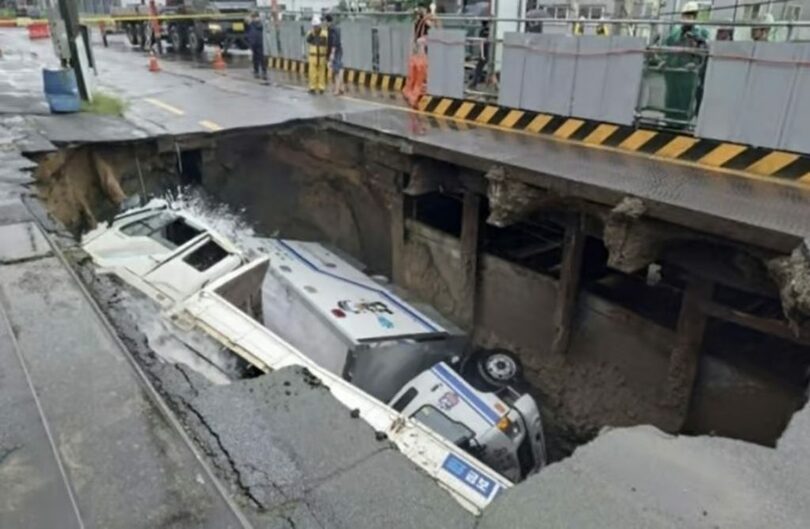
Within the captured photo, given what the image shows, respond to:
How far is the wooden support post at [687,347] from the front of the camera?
6.05 metres

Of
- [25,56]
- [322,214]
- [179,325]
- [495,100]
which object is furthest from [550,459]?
Result: [25,56]

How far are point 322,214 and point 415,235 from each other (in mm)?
3020

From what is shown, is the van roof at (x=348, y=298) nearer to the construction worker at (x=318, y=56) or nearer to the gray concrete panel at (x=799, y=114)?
the gray concrete panel at (x=799, y=114)

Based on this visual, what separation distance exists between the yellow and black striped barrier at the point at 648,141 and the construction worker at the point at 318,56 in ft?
12.6

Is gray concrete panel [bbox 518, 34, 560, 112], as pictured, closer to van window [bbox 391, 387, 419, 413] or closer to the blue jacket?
van window [bbox 391, 387, 419, 413]

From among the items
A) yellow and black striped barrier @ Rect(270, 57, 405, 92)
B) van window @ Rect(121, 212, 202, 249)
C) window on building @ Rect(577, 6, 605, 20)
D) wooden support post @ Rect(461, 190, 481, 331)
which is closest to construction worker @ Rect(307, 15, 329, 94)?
yellow and black striped barrier @ Rect(270, 57, 405, 92)

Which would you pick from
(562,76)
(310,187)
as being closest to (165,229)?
(310,187)

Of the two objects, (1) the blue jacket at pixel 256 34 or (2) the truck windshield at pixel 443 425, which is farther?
(1) the blue jacket at pixel 256 34

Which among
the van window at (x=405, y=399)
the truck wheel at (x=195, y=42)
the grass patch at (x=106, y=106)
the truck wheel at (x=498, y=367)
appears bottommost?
the truck wheel at (x=498, y=367)

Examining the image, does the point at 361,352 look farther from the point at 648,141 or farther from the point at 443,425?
the point at 648,141

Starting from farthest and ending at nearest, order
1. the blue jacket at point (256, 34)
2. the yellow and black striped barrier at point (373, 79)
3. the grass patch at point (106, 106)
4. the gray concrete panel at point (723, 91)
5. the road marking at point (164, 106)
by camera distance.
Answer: the blue jacket at point (256, 34) < the yellow and black striped barrier at point (373, 79) < the road marking at point (164, 106) < the grass patch at point (106, 106) < the gray concrete panel at point (723, 91)

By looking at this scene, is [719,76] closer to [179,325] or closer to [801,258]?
[801,258]

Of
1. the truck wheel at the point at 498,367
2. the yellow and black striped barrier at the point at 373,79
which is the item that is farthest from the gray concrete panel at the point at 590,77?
the yellow and black striped barrier at the point at 373,79

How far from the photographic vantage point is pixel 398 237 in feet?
32.3
